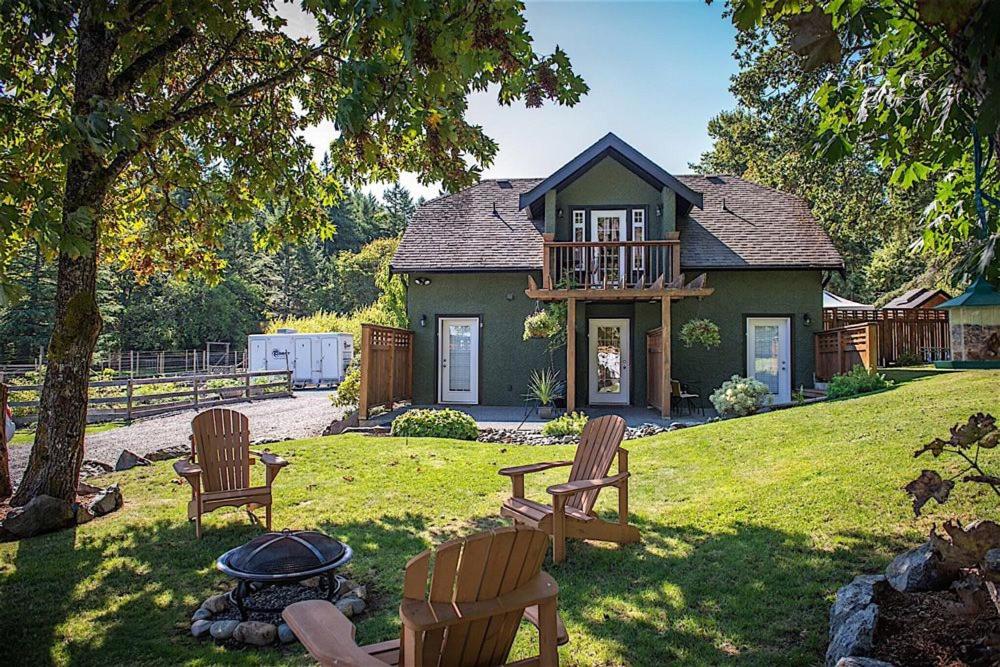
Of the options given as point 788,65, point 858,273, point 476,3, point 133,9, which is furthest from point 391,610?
point 858,273

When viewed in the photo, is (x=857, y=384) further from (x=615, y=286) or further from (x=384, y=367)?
(x=384, y=367)

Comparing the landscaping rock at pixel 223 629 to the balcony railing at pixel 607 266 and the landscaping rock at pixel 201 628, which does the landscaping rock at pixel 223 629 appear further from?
the balcony railing at pixel 607 266

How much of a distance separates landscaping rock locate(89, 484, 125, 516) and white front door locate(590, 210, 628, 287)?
10117 mm

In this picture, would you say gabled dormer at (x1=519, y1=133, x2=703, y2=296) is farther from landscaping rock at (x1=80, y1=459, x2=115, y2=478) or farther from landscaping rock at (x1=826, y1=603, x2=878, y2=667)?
landscaping rock at (x1=826, y1=603, x2=878, y2=667)

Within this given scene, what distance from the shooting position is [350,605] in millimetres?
3996

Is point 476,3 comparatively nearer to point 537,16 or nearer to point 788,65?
point 537,16

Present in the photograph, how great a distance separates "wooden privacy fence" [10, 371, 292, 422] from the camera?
16.2m

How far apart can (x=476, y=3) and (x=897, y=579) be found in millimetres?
4025

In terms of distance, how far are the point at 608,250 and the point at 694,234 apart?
2530mm

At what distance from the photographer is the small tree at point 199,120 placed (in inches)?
160

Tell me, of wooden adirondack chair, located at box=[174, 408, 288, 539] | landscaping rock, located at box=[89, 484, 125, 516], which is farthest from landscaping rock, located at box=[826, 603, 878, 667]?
landscaping rock, located at box=[89, 484, 125, 516]

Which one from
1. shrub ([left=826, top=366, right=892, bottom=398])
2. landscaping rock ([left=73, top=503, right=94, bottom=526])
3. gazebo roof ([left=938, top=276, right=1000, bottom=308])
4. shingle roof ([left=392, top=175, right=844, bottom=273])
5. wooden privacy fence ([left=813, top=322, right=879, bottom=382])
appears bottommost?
landscaping rock ([left=73, top=503, right=94, bottom=526])

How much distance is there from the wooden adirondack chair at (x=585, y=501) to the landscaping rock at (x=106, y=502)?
13.6 ft

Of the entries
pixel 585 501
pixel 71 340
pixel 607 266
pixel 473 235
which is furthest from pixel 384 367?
pixel 585 501
